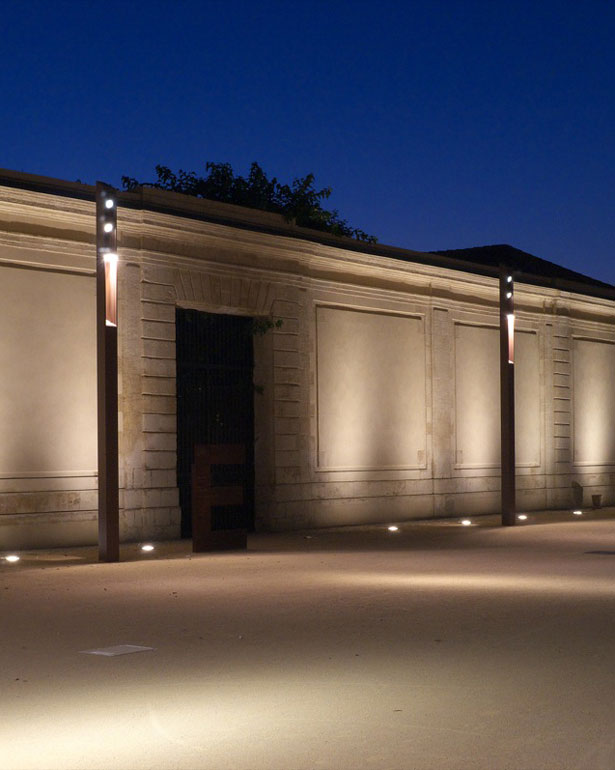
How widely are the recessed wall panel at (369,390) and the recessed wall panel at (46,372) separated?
6677mm

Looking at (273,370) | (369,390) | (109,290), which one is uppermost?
(109,290)

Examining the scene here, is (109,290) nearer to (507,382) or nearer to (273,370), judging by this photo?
(273,370)

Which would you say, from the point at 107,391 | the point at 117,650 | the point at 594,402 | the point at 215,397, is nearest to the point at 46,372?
the point at 107,391

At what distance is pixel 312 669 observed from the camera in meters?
8.24

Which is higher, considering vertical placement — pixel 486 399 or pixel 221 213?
pixel 221 213

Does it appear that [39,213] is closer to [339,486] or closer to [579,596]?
[339,486]

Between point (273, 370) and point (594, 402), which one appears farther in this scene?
point (594, 402)

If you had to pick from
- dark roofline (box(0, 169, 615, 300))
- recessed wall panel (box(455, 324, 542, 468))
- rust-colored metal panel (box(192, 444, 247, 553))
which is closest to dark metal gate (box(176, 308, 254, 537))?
dark roofline (box(0, 169, 615, 300))

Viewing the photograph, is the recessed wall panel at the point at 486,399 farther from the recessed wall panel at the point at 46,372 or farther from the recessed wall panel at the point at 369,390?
the recessed wall panel at the point at 46,372

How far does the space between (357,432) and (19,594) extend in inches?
581

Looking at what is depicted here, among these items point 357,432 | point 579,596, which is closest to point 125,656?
point 579,596

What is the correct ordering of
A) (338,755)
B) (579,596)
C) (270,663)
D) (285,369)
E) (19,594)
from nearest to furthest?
(338,755) < (270,663) < (579,596) < (19,594) < (285,369)

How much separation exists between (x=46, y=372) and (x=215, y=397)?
466 cm

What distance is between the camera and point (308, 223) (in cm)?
2711
